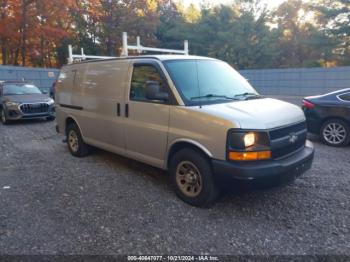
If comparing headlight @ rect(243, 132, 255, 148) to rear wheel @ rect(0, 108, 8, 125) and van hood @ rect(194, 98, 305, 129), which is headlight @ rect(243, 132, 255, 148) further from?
rear wheel @ rect(0, 108, 8, 125)

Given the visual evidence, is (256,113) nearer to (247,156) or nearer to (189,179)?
(247,156)

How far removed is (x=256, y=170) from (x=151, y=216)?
4.58 feet

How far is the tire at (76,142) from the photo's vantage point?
6047 millimetres

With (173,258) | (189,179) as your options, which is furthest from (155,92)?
(173,258)

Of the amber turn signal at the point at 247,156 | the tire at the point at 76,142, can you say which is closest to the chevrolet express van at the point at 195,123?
the amber turn signal at the point at 247,156

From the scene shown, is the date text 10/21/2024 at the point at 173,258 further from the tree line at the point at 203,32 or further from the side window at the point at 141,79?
the tree line at the point at 203,32

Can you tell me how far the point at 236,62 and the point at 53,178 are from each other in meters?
26.1

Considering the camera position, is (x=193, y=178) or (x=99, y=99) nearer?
(x=193, y=178)

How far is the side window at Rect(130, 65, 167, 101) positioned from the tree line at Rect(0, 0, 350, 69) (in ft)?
74.7

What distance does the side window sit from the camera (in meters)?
4.24

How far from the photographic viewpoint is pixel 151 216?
3.64m

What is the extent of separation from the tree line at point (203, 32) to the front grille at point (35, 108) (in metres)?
16.0

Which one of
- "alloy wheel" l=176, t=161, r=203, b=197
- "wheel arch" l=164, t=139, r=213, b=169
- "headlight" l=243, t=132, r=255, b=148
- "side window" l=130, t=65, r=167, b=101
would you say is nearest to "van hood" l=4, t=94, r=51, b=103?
"side window" l=130, t=65, r=167, b=101

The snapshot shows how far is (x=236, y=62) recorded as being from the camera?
28.6 meters
